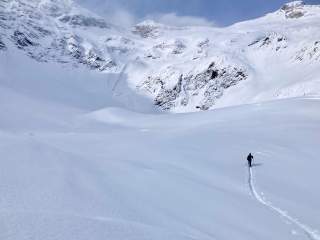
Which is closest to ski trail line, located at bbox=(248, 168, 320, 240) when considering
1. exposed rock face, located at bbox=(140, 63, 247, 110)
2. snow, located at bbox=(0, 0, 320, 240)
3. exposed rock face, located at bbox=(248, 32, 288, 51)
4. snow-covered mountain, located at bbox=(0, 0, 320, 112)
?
snow, located at bbox=(0, 0, 320, 240)

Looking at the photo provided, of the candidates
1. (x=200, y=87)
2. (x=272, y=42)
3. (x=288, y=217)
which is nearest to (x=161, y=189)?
(x=288, y=217)

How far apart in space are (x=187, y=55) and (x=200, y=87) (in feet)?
83.2

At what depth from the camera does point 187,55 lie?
545 ft

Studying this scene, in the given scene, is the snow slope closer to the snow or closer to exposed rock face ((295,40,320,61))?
the snow

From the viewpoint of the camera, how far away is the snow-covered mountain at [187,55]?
133125 millimetres

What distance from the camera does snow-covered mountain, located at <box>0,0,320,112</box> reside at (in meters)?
133

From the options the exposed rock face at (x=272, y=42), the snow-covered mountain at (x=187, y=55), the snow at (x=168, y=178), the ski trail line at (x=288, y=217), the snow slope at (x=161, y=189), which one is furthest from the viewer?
the exposed rock face at (x=272, y=42)

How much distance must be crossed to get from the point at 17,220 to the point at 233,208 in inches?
345

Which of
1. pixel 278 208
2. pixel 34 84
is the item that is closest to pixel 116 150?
pixel 278 208

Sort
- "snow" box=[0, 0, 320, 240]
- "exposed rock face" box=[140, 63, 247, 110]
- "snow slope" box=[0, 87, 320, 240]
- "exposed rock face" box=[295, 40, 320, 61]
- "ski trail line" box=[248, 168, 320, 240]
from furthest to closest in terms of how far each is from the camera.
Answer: "exposed rock face" box=[140, 63, 247, 110] → "exposed rock face" box=[295, 40, 320, 61] → "ski trail line" box=[248, 168, 320, 240] → "snow" box=[0, 0, 320, 240] → "snow slope" box=[0, 87, 320, 240]

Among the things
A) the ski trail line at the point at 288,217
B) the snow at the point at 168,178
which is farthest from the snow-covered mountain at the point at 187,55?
the ski trail line at the point at 288,217

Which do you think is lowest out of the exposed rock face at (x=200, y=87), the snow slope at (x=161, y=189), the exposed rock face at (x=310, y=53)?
the snow slope at (x=161, y=189)

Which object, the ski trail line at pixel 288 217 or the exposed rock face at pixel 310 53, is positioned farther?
the exposed rock face at pixel 310 53

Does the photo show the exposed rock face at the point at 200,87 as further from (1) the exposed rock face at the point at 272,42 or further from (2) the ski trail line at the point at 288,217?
(2) the ski trail line at the point at 288,217
